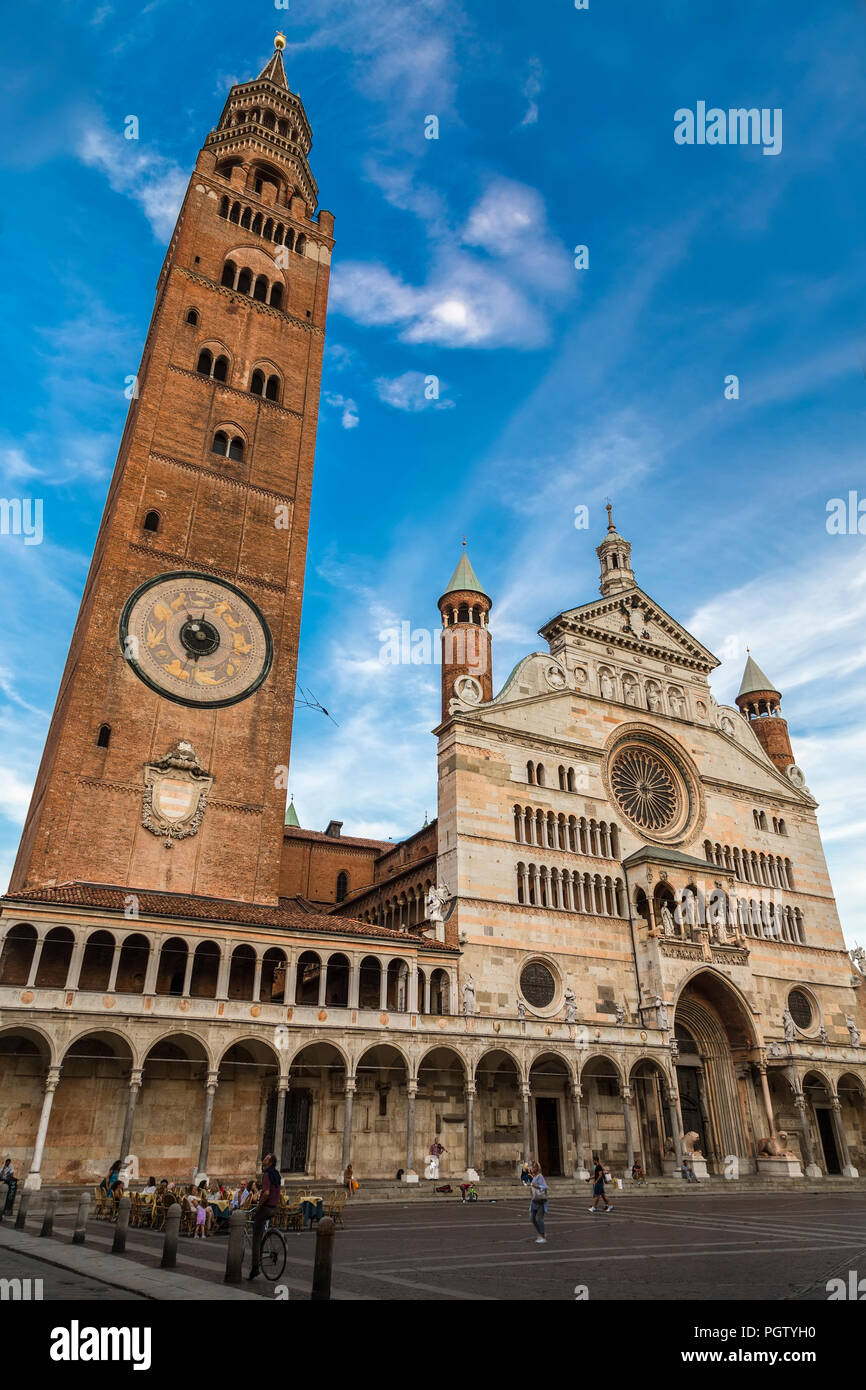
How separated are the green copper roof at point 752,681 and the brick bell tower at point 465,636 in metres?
20.8

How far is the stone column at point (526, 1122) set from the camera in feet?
92.8

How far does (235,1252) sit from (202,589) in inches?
1090

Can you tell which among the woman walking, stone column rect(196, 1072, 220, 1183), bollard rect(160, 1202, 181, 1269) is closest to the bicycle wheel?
bollard rect(160, 1202, 181, 1269)

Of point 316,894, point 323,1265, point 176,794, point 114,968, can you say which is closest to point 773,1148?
point 316,894

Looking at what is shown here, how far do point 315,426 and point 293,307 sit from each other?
7.92 meters

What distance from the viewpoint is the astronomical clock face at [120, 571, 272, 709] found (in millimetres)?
31953

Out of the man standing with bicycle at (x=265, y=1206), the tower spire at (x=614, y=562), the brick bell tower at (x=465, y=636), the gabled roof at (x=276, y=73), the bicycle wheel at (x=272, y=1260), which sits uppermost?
the gabled roof at (x=276, y=73)

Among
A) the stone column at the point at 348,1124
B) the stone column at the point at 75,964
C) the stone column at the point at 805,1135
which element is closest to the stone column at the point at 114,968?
the stone column at the point at 75,964

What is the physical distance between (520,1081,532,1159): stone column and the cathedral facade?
112 millimetres

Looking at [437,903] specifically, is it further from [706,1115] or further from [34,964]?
[706,1115]

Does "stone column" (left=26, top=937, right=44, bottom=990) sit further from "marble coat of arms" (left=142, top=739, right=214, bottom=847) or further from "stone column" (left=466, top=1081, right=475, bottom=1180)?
"stone column" (left=466, top=1081, right=475, bottom=1180)

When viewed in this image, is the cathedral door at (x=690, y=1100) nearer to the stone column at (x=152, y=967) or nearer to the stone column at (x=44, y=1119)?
the stone column at (x=152, y=967)

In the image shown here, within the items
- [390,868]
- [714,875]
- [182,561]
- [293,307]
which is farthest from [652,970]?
[293,307]
